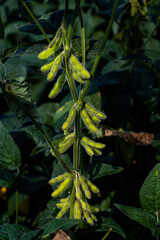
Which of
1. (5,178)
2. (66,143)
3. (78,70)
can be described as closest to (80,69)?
(78,70)

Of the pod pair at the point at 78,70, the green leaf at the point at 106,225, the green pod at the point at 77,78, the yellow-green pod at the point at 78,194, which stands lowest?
the green leaf at the point at 106,225

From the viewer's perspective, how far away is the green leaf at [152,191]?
0.93 metres

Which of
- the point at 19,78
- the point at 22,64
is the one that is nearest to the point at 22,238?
the point at 19,78

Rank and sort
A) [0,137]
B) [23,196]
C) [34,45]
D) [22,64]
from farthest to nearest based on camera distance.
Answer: [22,64] < [23,196] < [0,137] < [34,45]

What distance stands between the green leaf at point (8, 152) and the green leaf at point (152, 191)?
1.59 feet

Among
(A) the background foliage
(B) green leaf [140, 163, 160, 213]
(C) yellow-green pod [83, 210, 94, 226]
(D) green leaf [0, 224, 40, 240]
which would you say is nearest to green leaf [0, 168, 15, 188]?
(A) the background foliage

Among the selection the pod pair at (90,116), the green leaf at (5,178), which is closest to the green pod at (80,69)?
the pod pair at (90,116)

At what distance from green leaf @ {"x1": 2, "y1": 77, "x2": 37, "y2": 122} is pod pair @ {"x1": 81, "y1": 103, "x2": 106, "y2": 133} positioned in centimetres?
14

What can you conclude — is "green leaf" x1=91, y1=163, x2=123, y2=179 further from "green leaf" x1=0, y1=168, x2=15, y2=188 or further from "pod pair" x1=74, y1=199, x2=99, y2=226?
"green leaf" x1=0, y1=168, x2=15, y2=188

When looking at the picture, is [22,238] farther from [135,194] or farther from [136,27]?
[136,27]

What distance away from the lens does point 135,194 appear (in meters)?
1.42

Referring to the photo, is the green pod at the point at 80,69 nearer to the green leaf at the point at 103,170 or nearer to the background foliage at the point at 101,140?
the background foliage at the point at 101,140

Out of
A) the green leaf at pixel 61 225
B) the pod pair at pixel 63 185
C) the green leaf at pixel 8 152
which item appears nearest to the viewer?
the green leaf at pixel 61 225

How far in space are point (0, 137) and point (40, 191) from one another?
44 centimetres
